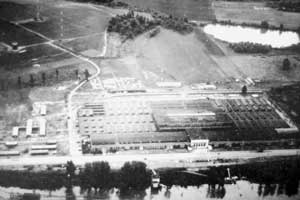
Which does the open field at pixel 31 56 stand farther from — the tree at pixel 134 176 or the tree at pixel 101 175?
the tree at pixel 134 176

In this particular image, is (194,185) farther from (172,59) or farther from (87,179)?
(172,59)

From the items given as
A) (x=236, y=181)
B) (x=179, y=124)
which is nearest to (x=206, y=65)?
(x=179, y=124)

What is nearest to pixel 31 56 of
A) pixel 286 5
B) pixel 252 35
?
pixel 252 35

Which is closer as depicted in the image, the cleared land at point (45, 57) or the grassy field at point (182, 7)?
the cleared land at point (45, 57)

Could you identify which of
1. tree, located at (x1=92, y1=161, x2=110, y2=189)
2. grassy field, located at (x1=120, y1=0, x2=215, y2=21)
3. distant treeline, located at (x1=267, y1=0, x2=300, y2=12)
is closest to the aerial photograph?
tree, located at (x1=92, y1=161, x2=110, y2=189)

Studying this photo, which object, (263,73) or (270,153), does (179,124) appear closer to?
(270,153)

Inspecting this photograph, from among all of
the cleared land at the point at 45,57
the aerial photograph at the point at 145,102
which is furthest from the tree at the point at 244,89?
the cleared land at the point at 45,57
